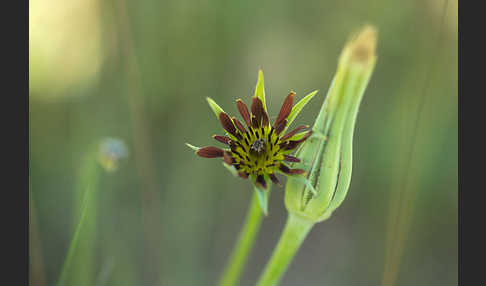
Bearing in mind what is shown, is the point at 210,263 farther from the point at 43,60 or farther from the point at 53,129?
the point at 43,60

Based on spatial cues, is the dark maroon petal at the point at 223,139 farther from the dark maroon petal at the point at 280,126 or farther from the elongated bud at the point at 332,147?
the elongated bud at the point at 332,147

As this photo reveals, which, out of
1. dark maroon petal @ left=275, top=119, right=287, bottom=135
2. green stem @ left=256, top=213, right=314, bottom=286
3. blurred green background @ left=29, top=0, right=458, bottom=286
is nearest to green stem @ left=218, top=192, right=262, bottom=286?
green stem @ left=256, top=213, right=314, bottom=286

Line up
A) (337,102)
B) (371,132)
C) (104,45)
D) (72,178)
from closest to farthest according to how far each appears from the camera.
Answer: (337,102), (72,178), (104,45), (371,132)

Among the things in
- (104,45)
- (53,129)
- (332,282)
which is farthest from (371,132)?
(53,129)

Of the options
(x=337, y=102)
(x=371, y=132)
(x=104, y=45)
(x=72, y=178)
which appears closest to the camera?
(x=337, y=102)

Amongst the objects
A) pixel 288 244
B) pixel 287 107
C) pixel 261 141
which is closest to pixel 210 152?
pixel 261 141

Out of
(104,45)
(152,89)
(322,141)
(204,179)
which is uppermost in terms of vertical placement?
(104,45)
